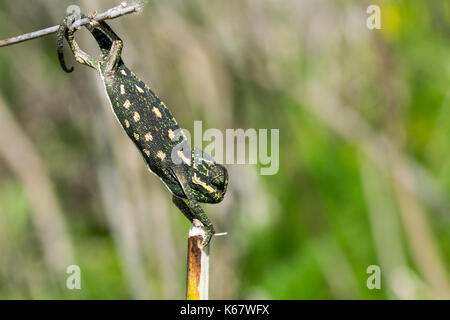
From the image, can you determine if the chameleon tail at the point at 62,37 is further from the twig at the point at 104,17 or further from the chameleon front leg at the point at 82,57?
the twig at the point at 104,17

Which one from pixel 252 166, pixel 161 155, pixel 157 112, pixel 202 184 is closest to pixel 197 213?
pixel 202 184

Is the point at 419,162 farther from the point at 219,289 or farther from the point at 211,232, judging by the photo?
the point at 211,232

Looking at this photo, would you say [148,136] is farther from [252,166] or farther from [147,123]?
[252,166]

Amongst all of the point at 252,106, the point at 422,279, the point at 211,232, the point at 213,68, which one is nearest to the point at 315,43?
the point at 252,106

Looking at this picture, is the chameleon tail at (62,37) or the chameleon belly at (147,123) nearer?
the chameleon belly at (147,123)

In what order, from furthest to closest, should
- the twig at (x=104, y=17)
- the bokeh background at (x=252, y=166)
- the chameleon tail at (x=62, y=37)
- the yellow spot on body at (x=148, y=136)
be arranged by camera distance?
the bokeh background at (x=252, y=166) < the chameleon tail at (x=62, y=37) < the yellow spot on body at (x=148, y=136) < the twig at (x=104, y=17)

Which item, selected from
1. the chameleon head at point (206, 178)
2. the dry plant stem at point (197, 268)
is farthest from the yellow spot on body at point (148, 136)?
the dry plant stem at point (197, 268)
